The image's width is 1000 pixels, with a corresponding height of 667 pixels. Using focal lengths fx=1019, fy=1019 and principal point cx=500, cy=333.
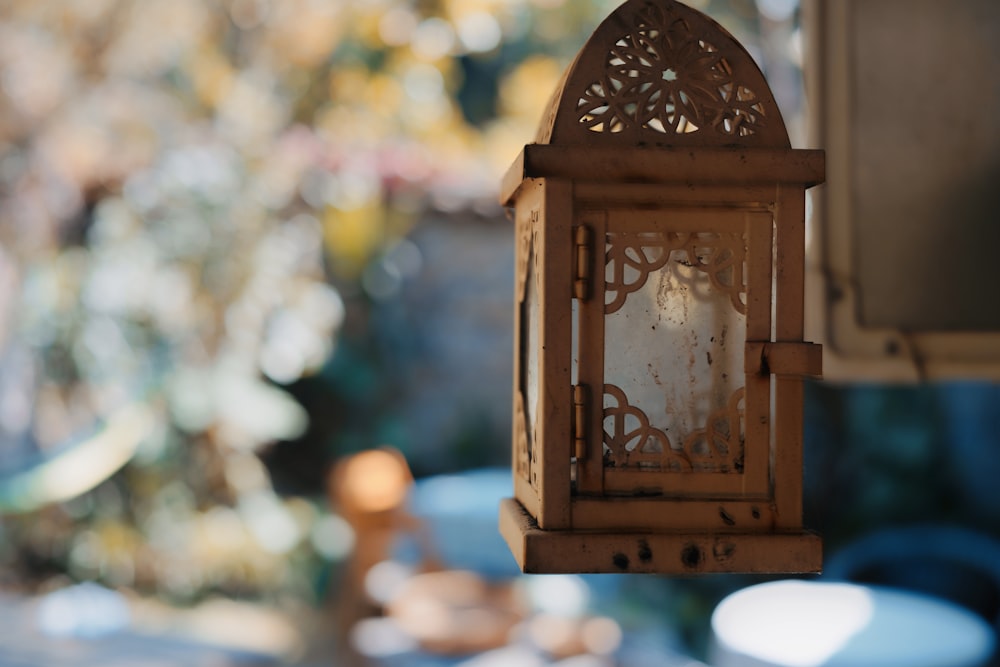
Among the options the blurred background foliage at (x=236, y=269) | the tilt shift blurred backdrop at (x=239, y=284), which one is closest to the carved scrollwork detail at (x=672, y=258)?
the tilt shift blurred backdrop at (x=239, y=284)

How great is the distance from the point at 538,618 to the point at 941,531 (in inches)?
46.3

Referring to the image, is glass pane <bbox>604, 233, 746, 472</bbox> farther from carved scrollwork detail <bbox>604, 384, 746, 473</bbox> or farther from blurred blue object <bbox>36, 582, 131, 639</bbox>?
blurred blue object <bbox>36, 582, 131, 639</bbox>

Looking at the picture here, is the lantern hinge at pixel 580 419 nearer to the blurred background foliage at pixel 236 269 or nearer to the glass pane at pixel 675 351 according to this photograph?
the glass pane at pixel 675 351

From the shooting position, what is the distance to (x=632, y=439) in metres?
0.88

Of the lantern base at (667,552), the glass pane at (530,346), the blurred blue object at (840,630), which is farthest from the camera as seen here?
the blurred blue object at (840,630)

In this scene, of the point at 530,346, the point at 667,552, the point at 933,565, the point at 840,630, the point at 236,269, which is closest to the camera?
the point at 667,552

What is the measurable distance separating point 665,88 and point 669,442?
306 millimetres

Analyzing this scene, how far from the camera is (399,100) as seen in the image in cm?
466

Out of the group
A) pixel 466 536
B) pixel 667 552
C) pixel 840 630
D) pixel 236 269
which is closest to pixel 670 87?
A: pixel 667 552

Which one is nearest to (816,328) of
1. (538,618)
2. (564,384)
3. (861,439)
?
Result: (564,384)

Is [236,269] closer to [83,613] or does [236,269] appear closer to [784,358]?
Result: [83,613]

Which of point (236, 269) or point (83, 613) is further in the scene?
point (236, 269)

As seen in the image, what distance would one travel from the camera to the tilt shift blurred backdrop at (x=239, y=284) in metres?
4.23

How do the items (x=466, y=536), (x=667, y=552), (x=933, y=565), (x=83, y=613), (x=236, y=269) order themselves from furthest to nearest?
(x=236, y=269), (x=83, y=613), (x=466, y=536), (x=933, y=565), (x=667, y=552)
